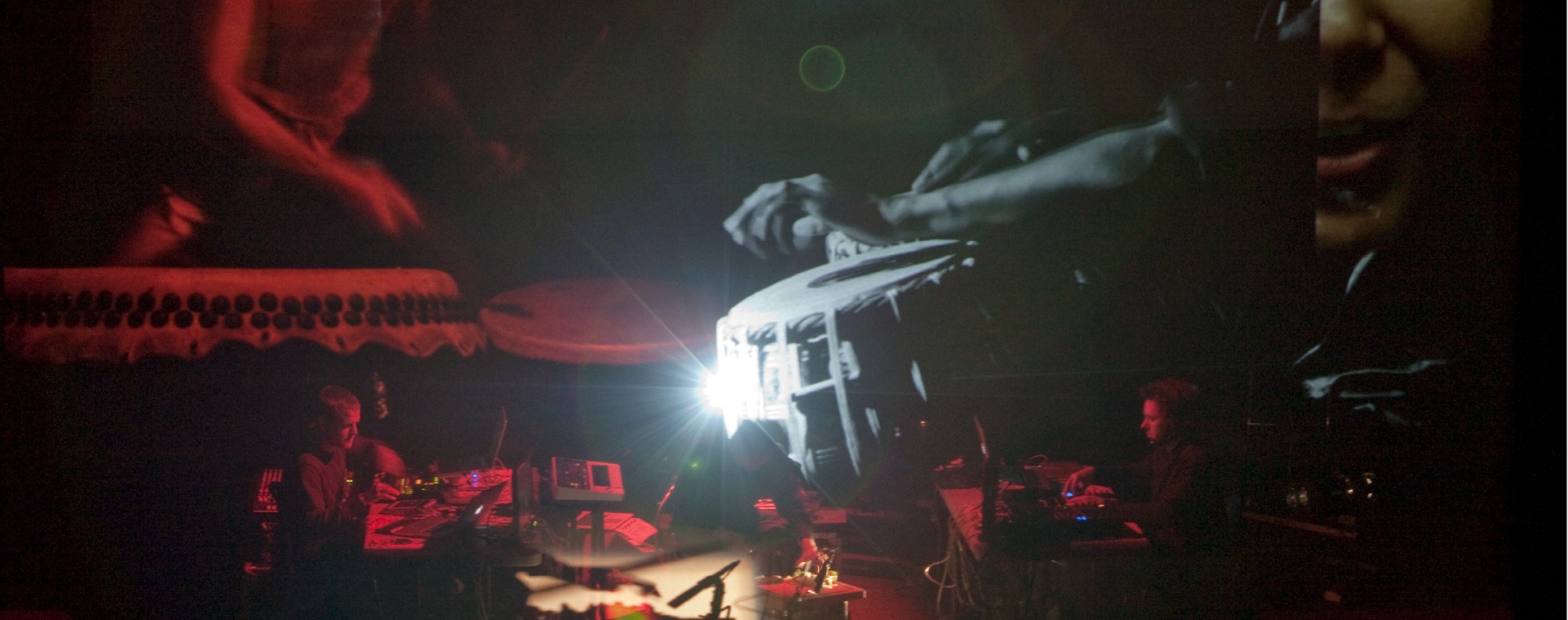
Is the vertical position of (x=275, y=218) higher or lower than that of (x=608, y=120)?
lower

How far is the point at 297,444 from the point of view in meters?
3.98

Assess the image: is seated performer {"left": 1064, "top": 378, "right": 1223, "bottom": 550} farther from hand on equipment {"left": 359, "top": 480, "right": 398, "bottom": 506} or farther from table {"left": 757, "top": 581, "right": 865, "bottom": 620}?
hand on equipment {"left": 359, "top": 480, "right": 398, "bottom": 506}

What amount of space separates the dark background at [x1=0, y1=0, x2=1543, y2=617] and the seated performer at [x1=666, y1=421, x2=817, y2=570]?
9.3 inches

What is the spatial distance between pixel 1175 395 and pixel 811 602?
80.0 inches

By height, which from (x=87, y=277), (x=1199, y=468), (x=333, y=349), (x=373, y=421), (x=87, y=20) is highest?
(x=87, y=20)

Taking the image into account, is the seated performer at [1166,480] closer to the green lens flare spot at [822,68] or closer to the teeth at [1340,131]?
the teeth at [1340,131]

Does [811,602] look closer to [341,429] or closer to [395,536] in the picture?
[395,536]

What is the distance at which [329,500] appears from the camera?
12.6 feet

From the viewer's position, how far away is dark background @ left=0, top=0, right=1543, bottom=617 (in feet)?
13.0

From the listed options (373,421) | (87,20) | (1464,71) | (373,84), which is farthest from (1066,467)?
(87,20)

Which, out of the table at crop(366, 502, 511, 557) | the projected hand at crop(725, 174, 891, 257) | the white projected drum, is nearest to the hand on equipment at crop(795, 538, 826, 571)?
the white projected drum

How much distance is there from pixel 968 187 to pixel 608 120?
5.86 ft

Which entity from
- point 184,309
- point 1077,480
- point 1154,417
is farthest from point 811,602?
point 184,309

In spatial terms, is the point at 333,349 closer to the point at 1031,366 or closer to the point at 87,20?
the point at 87,20
